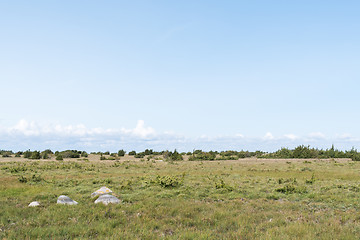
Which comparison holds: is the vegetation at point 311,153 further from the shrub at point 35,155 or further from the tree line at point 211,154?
the shrub at point 35,155

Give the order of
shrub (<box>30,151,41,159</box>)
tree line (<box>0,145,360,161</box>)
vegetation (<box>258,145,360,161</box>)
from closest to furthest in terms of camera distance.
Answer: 1. shrub (<box>30,151,41,159</box>)
2. tree line (<box>0,145,360,161</box>)
3. vegetation (<box>258,145,360,161</box>)

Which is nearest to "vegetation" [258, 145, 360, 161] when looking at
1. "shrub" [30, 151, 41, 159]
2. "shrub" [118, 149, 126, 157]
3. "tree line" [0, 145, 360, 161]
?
"tree line" [0, 145, 360, 161]

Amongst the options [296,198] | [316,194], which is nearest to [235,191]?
[296,198]

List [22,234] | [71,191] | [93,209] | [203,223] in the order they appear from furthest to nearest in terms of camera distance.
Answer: [71,191] < [93,209] < [203,223] < [22,234]

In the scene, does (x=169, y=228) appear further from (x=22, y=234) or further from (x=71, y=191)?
(x=71, y=191)

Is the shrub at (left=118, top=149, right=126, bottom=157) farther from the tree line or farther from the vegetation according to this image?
the vegetation

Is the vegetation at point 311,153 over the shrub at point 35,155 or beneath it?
over

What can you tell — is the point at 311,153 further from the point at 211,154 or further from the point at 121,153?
the point at 121,153

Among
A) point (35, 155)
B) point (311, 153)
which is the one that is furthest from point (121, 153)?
point (311, 153)

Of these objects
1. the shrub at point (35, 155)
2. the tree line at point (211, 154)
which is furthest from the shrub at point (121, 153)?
the shrub at point (35, 155)

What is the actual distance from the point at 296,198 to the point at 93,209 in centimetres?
1205

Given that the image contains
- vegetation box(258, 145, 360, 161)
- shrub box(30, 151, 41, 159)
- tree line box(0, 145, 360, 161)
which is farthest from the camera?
vegetation box(258, 145, 360, 161)

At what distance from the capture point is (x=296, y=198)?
1612 centimetres

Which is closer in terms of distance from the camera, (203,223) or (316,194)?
(203,223)
